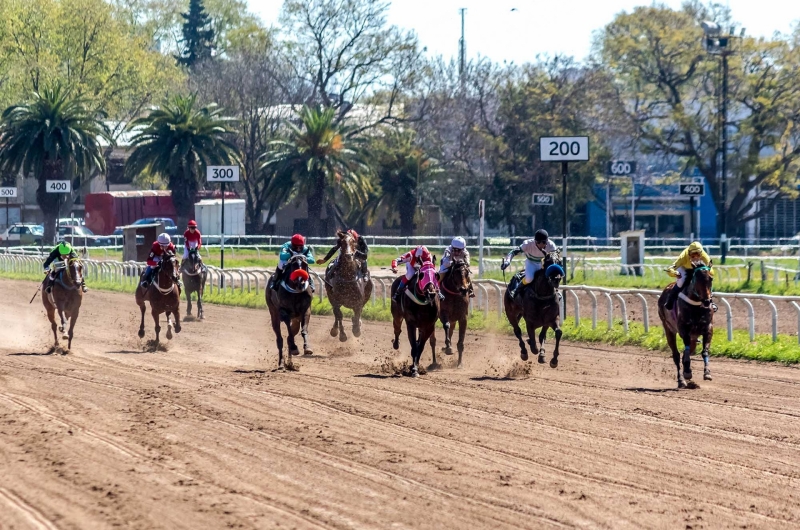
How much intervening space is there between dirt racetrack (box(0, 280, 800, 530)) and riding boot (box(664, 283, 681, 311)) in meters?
1.02

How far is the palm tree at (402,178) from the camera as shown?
57156 mm

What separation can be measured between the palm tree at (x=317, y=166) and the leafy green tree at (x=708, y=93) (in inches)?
484

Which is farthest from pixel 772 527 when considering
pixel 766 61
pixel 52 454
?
pixel 766 61

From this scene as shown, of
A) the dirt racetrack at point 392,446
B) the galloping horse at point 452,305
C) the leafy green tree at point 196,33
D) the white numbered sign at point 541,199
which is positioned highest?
the leafy green tree at point 196,33

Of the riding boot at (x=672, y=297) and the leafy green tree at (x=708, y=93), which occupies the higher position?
the leafy green tree at (x=708, y=93)

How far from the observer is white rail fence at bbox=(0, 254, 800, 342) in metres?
18.9

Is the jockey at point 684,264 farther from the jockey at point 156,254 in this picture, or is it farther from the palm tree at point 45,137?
the palm tree at point 45,137

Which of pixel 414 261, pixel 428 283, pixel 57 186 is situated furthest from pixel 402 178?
pixel 428 283

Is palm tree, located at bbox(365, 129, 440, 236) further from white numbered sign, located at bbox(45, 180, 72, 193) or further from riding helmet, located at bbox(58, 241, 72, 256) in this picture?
riding helmet, located at bbox(58, 241, 72, 256)

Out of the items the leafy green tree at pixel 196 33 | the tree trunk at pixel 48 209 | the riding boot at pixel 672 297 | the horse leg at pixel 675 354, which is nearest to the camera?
the horse leg at pixel 675 354

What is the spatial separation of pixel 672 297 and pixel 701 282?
2.62ft

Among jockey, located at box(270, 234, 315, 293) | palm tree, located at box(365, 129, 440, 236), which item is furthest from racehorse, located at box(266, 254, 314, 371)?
palm tree, located at box(365, 129, 440, 236)

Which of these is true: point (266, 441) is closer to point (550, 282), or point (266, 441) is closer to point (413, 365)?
point (413, 365)

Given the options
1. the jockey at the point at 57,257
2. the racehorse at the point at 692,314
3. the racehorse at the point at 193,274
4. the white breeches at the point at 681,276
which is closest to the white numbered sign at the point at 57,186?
the racehorse at the point at 193,274
